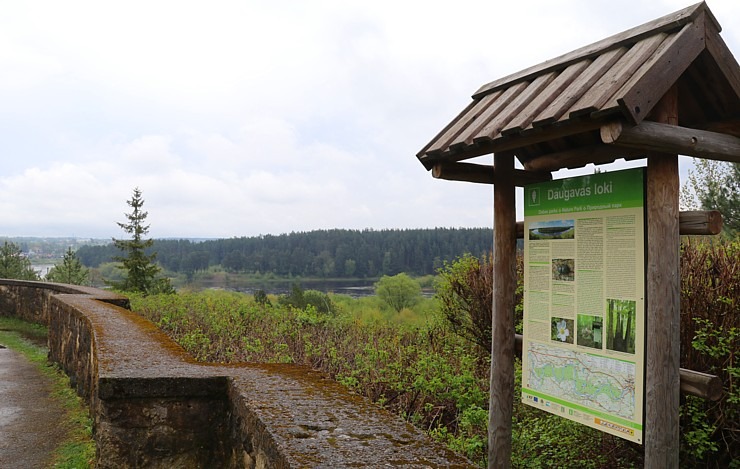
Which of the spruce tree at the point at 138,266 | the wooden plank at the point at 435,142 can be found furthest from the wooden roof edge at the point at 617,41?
the spruce tree at the point at 138,266

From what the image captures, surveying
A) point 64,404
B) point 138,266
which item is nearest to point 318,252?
point 138,266

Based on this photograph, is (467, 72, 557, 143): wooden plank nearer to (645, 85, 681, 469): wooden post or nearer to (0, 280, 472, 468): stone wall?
(645, 85, 681, 469): wooden post

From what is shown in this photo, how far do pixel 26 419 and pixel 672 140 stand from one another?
563 centimetres

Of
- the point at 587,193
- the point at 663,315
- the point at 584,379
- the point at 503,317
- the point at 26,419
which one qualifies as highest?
the point at 587,193

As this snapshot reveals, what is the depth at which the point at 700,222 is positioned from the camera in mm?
3053

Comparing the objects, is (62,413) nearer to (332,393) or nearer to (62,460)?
(62,460)

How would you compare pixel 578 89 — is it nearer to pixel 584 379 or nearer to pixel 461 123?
pixel 461 123

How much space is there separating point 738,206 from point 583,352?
1677cm

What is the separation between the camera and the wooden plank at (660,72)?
272cm

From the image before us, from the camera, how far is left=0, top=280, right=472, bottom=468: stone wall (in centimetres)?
234

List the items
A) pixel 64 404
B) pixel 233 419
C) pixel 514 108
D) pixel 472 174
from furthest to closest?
1. pixel 64 404
2. pixel 472 174
3. pixel 514 108
4. pixel 233 419

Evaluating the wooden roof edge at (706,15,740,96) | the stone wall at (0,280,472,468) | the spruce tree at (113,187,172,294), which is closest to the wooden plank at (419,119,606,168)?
the wooden roof edge at (706,15,740,96)

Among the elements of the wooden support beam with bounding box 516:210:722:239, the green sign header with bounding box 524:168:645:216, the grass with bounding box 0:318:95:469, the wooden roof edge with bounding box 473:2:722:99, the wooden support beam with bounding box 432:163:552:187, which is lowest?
the grass with bounding box 0:318:95:469

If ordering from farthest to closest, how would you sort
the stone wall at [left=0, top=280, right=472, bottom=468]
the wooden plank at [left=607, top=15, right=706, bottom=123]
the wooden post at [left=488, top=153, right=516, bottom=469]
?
the wooden post at [left=488, top=153, right=516, bottom=469]
the wooden plank at [left=607, top=15, right=706, bottom=123]
the stone wall at [left=0, top=280, right=472, bottom=468]
